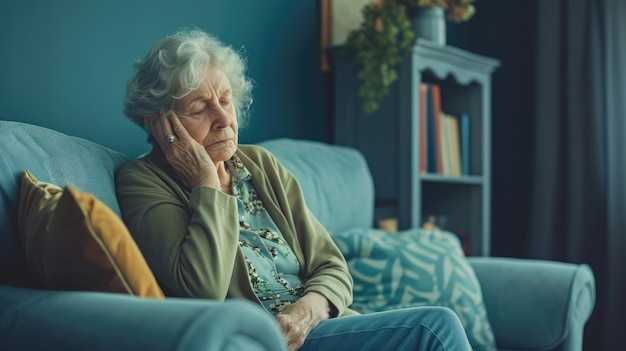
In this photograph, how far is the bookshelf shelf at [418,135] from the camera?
293 cm

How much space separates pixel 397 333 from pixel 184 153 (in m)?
0.57

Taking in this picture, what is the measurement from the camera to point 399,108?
2965 millimetres

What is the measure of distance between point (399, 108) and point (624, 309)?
128 centimetres

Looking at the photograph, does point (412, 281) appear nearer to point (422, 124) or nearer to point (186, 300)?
point (422, 124)

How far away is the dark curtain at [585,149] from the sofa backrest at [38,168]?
7.35 ft

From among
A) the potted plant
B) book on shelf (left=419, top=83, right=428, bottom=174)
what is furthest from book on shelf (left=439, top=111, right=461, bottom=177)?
the potted plant

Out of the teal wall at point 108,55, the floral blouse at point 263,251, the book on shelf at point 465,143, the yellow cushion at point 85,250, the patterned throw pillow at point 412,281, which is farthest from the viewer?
the book on shelf at point 465,143

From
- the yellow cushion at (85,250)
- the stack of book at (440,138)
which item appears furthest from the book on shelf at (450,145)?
the yellow cushion at (85,250)

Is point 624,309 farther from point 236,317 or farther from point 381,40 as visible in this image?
point 236,317

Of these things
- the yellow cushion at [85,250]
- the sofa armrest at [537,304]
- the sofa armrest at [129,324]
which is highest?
the yellow cushion at [85,250]

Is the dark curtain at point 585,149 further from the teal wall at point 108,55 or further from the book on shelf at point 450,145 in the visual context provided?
the teal wall at point 108,55

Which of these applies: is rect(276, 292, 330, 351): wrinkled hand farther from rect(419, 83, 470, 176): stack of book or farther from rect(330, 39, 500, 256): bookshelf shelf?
rect(419, 83, 470, 176): stack of book

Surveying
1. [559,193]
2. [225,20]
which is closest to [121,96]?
[225,20]

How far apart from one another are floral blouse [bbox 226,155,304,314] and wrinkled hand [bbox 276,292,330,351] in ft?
0.18
